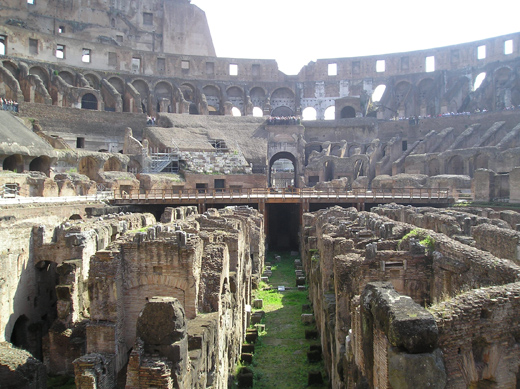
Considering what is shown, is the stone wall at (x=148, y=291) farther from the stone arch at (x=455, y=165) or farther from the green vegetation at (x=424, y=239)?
the stone arch at (x=455, y=165)

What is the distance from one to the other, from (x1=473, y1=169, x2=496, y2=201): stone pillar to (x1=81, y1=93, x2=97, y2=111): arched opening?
37.9m

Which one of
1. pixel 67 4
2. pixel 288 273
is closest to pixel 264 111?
pixel 67 4

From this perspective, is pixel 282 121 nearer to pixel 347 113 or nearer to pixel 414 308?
pixel 347 113

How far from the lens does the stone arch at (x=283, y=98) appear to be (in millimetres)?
60906

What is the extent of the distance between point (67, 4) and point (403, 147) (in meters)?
44.3

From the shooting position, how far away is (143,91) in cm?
5638

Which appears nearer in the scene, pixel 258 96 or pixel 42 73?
pixel 42 73

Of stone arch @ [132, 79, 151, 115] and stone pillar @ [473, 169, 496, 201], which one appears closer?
stone pillar @ [473, 169, 496, 201]

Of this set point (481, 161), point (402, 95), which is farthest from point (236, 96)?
point (481, 161)

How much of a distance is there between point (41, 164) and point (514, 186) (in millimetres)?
30805

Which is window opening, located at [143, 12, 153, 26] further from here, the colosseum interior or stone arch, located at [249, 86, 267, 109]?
stone arch, located at [249, 86, 267, 109]

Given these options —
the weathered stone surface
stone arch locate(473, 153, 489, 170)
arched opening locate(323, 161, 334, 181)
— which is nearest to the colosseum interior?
the weathered stone surface

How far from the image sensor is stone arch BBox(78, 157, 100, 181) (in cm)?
3700

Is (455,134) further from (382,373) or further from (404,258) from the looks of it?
(382,373)
